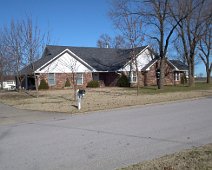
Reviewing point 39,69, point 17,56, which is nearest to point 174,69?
point 39,69

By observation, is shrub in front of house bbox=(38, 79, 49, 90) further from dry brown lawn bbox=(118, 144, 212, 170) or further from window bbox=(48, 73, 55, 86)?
dry brown lawn bbox=(118, 144, 212, 170)

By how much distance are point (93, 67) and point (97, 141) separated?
33252mm

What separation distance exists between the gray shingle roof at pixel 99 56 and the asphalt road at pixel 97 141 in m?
28.2

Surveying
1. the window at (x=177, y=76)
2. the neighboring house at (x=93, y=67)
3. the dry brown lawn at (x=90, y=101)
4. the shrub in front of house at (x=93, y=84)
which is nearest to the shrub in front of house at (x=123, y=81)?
the neighboring house at (x=93, y=67)

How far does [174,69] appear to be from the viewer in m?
47.4

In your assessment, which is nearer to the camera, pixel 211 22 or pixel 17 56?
pixel 17 56

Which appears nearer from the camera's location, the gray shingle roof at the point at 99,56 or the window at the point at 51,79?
the window at the point at 51,79

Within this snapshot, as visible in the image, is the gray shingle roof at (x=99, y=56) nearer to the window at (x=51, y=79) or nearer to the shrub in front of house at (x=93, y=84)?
the shrub in front of house at (x=93, y=84)

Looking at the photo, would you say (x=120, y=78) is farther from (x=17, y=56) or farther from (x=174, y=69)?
(x=17, y=56)

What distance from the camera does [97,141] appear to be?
880cm

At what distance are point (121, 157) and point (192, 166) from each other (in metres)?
1.68

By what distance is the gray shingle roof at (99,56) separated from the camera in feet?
136

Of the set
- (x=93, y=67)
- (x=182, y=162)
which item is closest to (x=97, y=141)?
(x=182, y=162)

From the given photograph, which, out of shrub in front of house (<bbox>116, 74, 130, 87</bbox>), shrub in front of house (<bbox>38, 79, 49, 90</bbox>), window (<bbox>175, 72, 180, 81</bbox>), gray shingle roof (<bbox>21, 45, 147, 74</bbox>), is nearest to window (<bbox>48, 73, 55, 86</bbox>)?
shrub in front of house (<bbox>38, 79, 49, 90</bbox>)
